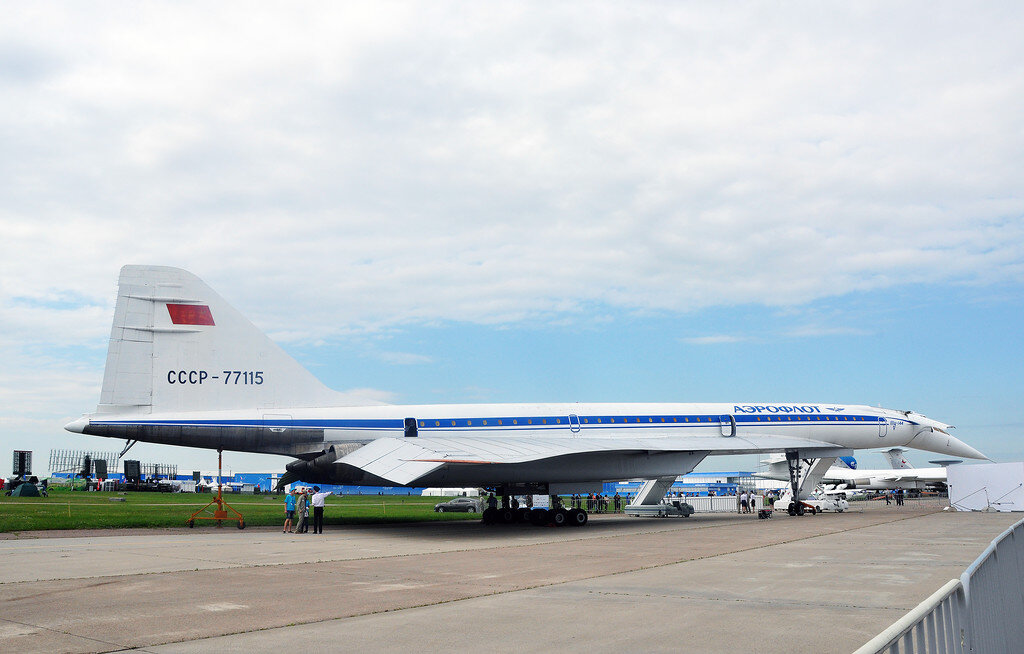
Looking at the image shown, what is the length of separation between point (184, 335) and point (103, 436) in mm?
2966

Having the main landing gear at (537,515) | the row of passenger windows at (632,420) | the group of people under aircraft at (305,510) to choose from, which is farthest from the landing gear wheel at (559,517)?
the group of people under aircraft at (305,510)

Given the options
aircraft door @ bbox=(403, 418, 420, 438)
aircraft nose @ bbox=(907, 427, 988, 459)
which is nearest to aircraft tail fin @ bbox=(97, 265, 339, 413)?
aircraft door @ bbox=(403, 418, 420, 438)

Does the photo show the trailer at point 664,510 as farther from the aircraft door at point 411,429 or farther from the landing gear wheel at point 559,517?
the aircraft door at point 411,429

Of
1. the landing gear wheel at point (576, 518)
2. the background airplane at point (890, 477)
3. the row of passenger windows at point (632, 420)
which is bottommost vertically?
the background airplane at point (890, 477)

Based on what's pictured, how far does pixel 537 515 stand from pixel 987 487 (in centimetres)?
1877

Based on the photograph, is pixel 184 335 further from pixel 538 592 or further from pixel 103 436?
pixel 538 592

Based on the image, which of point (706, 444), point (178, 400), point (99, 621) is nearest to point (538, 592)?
point (99, 621)

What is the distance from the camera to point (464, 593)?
8.70m

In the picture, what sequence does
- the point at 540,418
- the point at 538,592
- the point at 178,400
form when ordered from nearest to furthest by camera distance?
the point at 538,592 → the point at 178,400 → the point at 540,418

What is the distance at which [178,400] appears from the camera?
64.3ft

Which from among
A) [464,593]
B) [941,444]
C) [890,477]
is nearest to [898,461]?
[890,477]

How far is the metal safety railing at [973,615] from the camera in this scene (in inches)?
132

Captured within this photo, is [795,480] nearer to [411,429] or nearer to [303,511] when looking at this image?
[411,429]

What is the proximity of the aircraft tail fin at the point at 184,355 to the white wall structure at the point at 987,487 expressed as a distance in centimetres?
2476
